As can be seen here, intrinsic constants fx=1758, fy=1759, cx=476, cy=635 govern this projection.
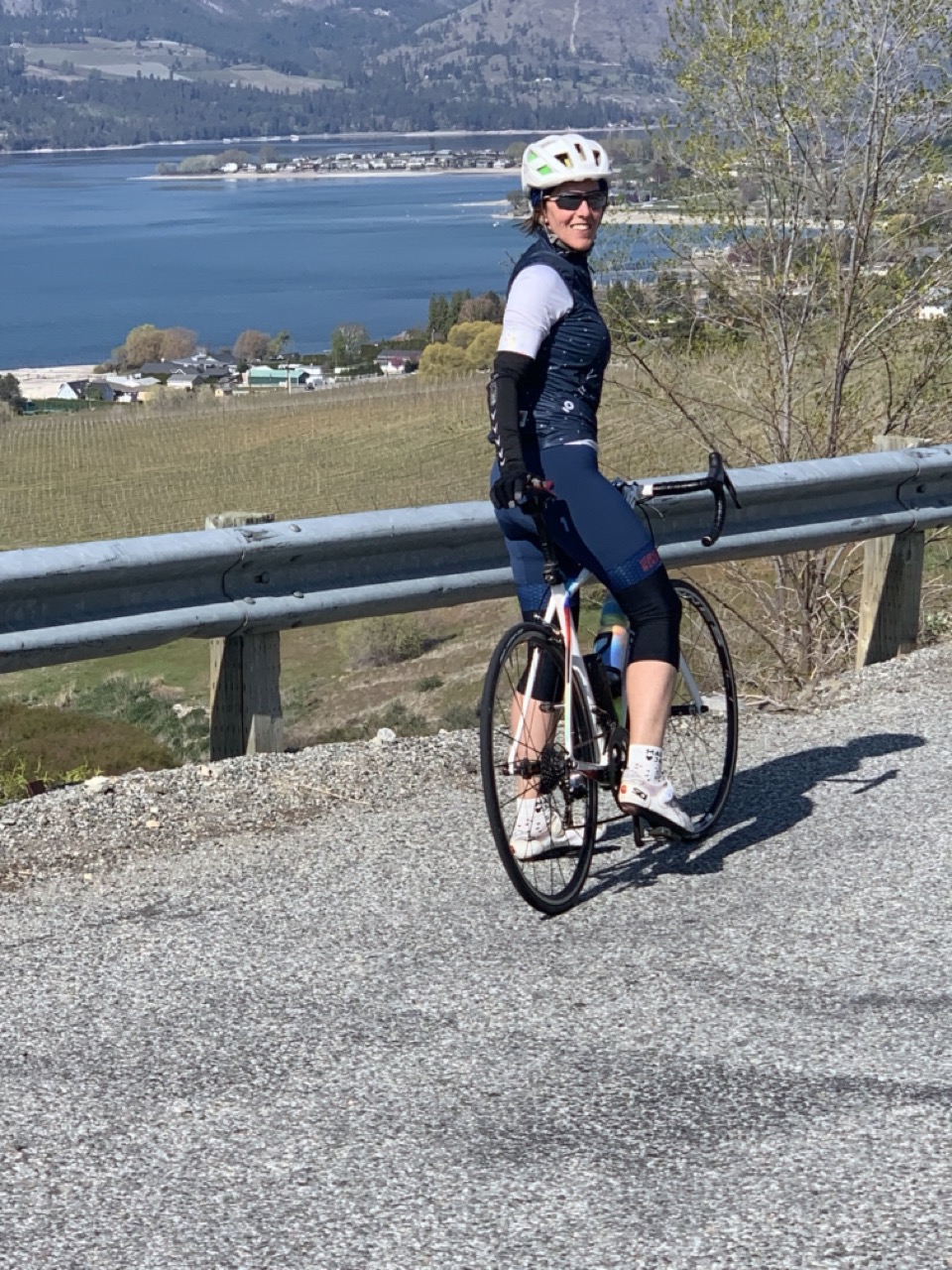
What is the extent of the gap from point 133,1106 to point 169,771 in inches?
96.4

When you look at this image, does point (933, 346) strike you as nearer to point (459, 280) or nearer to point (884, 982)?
point (884, 982)

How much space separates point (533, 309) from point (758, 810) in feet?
5.94

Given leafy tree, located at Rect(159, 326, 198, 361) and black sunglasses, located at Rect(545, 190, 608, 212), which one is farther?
leafy tree, located at Rect(159, 326, 198, 361)

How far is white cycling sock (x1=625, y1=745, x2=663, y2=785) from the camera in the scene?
4.75 meters

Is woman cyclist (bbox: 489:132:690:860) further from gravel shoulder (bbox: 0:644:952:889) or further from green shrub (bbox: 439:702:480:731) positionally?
green shrub (bbox: 439:702:480:731)

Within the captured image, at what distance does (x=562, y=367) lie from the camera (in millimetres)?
4664

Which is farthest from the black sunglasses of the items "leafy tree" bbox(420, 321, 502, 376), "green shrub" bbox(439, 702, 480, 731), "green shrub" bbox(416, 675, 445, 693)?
"leafy tree" bbox(420, 321, 502, 376)

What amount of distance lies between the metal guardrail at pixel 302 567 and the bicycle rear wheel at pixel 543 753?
1.29 m

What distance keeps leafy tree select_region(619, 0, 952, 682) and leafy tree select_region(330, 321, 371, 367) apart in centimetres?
8713

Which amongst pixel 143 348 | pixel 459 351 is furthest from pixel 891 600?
pixel 143 348

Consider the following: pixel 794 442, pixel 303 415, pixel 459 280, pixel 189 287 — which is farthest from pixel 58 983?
Answer: pixel 189 287

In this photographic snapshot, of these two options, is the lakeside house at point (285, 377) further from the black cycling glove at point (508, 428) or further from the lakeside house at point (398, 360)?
the black cycling glove at point (508, 428)

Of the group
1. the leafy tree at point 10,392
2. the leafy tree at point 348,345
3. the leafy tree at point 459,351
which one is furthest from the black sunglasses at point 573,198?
the leafy tree at point 348,345

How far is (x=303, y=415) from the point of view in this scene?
68438mm
